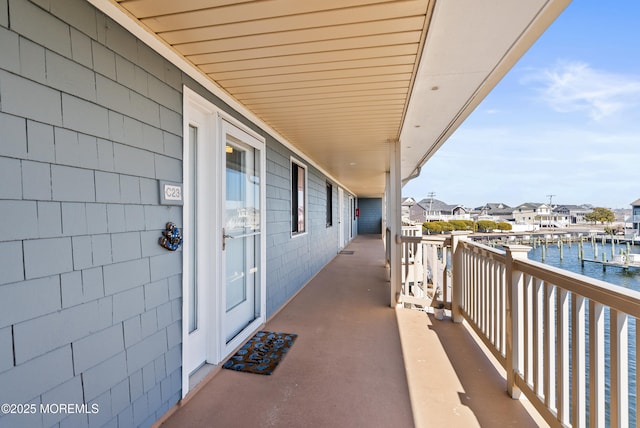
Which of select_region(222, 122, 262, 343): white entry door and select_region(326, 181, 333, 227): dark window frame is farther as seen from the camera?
select_region(326, 181, 333, 227): dark window frame

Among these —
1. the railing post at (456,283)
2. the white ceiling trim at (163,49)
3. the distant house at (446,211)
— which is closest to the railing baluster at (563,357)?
the railing post at (456,283)

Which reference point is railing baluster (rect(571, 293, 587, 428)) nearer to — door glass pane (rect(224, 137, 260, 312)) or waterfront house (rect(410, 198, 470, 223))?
door glass pane (rect(224, 137, 260, 312))

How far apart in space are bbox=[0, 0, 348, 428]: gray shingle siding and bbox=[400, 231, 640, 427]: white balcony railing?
2.19 m

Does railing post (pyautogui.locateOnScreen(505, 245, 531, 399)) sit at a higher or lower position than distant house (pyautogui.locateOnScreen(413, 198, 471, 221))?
lower

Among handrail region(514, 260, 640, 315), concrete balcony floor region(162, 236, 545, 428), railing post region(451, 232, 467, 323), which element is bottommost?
concrete balcony floor region(162, 236, 545, 428)

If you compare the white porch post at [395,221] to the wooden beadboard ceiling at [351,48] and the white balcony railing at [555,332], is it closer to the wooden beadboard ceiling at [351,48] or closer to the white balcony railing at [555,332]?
the wooden beadboard ceiling at [351,48]

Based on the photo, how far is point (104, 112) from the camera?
138 centimetres

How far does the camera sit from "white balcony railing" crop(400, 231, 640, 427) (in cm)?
116

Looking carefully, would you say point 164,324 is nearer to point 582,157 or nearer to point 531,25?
point 531,25

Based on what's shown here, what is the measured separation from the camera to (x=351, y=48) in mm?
1784

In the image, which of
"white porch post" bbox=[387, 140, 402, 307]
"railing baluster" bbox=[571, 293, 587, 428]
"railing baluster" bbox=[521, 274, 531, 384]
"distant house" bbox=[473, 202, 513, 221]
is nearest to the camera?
"railing baluster" bbox=[571, 293, 587, 428]

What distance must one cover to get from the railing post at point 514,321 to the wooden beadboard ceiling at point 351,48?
4.43 feet

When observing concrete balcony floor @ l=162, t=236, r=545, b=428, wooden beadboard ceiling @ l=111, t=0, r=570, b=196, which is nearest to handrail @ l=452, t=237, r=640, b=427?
concrete balcony floor @ l=162, t=236, r=545, b=428

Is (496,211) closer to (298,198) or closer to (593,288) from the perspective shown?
(298,198)
